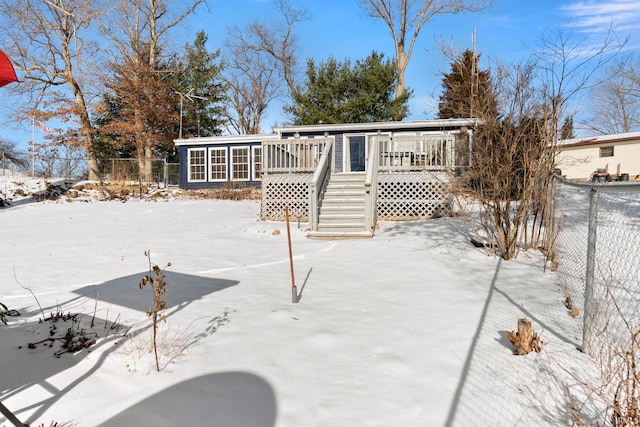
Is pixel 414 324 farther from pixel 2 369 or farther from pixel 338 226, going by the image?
pixel 338 226

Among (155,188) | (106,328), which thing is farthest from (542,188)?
(155,188)

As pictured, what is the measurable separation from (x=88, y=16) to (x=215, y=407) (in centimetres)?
2881

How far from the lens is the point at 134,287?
5109 millimetres

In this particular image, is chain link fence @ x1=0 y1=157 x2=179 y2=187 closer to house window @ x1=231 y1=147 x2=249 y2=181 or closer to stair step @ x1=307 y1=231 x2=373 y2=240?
house window @ x1=231 y1=147 x2=249 y2=181

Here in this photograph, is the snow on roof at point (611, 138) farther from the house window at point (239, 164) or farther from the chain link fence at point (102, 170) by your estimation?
the chain link fence at point (102, 170)

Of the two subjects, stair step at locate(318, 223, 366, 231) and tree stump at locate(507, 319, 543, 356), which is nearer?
tree stump at locate(507, 319, 543, 356)

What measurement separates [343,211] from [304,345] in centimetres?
644

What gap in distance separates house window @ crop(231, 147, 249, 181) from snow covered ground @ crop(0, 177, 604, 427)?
14.1 meters

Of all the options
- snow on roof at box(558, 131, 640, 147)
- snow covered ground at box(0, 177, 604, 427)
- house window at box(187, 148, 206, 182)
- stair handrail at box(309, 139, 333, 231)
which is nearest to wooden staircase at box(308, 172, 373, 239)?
stair handrail at box(309, 139, 333, 231)

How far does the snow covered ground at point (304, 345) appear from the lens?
2326 millimetres

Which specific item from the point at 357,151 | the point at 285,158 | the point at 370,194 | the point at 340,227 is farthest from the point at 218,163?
the point at 370,194

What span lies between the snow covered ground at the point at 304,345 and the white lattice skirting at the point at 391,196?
399 cm

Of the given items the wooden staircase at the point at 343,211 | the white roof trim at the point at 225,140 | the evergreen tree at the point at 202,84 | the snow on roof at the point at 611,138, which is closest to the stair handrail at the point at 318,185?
the wooden staircase at the point at 343,211

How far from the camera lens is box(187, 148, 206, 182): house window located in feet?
69.3
